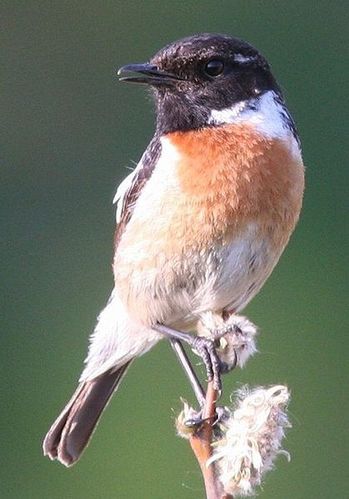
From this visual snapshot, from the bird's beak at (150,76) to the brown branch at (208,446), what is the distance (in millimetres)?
1300

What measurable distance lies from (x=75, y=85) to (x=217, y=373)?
23.9 ft

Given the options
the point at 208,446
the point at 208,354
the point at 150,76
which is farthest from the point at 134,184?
the point at 208,446

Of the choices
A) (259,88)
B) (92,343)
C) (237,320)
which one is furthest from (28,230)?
(237,320)

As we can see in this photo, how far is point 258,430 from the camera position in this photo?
4395 millimetres

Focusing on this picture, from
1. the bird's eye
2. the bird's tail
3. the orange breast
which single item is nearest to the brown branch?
the orange breast

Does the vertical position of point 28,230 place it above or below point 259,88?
below

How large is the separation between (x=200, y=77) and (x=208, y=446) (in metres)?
1.54

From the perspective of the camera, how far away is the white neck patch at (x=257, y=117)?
561 cm

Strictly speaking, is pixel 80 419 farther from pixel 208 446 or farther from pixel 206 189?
pixel 208 446

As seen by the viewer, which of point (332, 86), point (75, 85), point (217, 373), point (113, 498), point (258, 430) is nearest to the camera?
point (258, 430)

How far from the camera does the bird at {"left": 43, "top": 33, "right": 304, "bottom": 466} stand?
546 cm

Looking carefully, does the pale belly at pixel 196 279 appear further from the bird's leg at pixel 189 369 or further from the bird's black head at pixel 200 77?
the bird's black head at pixel 200 77

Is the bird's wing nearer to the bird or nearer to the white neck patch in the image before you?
the bird

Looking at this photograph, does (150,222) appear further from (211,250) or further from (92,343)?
(92,343)
